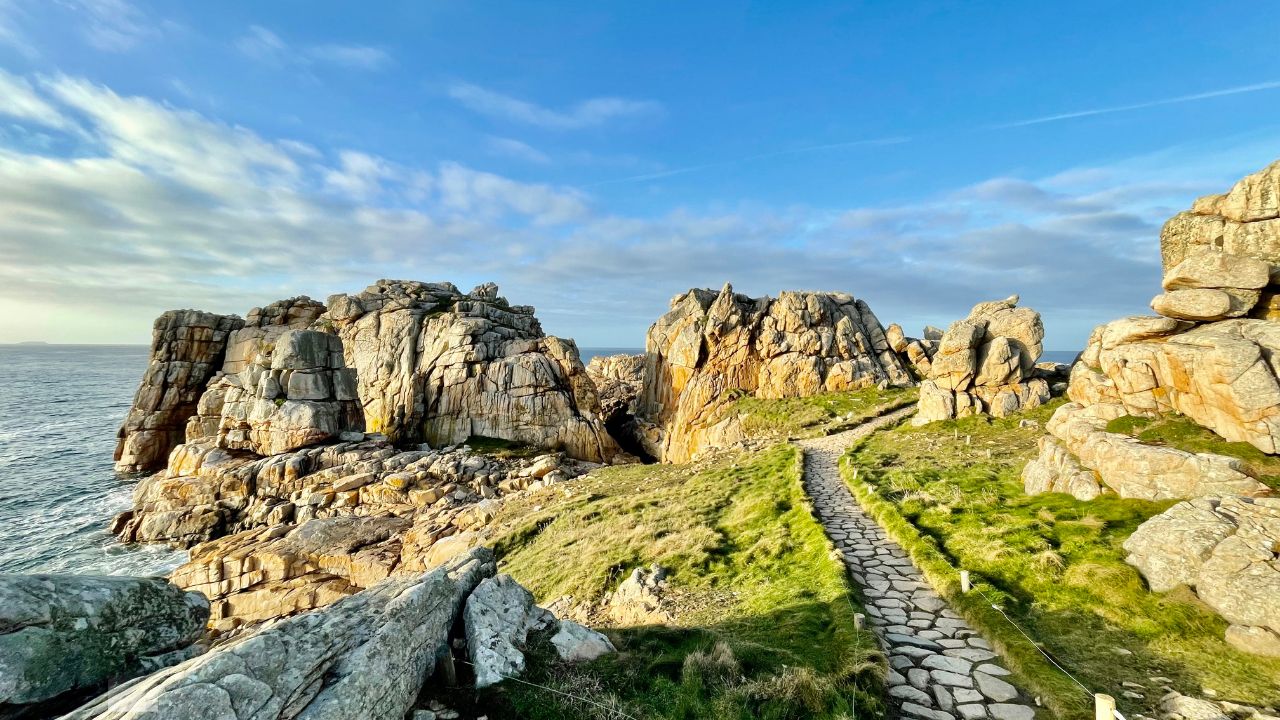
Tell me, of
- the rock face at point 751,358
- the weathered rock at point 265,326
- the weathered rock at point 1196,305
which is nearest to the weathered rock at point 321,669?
the weathered rock at point 1196,305

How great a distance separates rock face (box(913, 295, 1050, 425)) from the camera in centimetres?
3431

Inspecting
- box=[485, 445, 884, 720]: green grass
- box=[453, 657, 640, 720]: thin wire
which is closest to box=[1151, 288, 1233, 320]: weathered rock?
box=[485, 445, 884, 720]: green grass

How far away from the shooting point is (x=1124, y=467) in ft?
52.0

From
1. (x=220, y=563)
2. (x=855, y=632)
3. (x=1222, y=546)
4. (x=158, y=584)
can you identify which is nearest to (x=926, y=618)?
(x=855, y=632)

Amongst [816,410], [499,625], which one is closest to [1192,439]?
[499,625]

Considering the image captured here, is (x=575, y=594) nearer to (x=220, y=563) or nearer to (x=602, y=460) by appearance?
(x=220, y=563)

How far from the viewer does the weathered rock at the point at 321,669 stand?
5.40m

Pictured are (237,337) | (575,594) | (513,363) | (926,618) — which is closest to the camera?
(926,618)

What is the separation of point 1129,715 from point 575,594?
1403 centimetres

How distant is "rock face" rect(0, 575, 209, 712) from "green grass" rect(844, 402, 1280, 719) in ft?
47.1

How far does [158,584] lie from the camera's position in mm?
8641

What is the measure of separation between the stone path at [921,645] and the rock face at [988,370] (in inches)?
871

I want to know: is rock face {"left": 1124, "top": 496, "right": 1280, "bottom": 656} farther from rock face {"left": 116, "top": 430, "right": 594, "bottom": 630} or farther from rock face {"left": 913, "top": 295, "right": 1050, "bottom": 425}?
rock face {"left": 116, "top": 430, "right": 594, "bottom": 630}

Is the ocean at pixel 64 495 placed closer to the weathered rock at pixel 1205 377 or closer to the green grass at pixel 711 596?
the green grass at pixel 711 596
